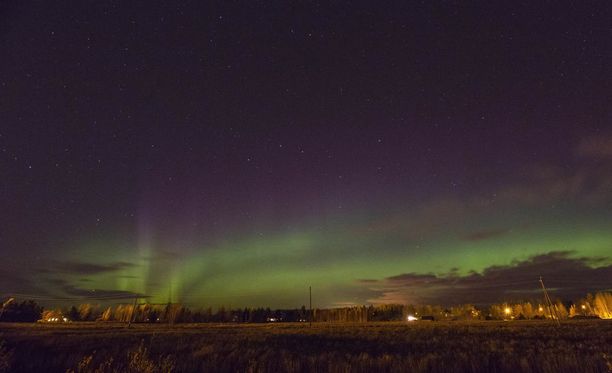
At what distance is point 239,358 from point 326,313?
163 meters

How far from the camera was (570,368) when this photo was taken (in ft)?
34.3

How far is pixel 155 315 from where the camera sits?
129125 mm

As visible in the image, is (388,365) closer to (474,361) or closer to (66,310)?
(474,361)

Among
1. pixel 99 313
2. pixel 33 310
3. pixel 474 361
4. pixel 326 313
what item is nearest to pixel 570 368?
pixel 474 361

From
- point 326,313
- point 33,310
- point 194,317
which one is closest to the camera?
point 33,310

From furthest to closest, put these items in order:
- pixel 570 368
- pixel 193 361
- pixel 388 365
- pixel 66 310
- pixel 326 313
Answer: pixel 326 313, pixel 66 310, pixel 193 361, pixel 388 365, pixel 570 368

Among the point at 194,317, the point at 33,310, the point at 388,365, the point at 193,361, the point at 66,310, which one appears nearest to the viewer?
the point at 388,365

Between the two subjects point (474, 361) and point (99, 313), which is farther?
point (99, 313)

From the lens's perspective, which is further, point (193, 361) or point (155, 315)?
point (155, 315)

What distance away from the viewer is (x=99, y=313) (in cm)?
12975

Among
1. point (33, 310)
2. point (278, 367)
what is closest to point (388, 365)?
point (278, 367)

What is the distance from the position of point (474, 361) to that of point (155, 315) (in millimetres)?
138033

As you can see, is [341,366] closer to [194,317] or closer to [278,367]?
[278,367]

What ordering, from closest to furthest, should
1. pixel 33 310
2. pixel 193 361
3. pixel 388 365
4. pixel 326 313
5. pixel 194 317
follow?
1. pixel 388 365
2. pixel 193 361
3. pixel 33 310
4. pixel 194 317
5. pixel 326 313
